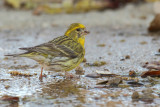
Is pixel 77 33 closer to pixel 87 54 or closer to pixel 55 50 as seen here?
pixel 55 50

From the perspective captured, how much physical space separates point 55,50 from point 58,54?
0.07 metres

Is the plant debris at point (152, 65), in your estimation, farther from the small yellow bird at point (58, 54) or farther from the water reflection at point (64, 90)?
the water reflection at point (64, 90)

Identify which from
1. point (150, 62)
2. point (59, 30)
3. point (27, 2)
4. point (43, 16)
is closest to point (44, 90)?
point (150, 62)

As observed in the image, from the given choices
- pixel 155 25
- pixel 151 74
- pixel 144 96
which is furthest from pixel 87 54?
pixel 144 96

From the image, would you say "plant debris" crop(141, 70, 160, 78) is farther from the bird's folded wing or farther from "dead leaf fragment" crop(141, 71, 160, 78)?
the bird's folded wing

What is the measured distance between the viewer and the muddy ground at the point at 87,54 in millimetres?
3768

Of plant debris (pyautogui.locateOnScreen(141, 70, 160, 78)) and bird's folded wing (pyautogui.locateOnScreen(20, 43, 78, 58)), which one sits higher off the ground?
bird's folded wing (pyautogui.locateOnScreen(20, 43, 78, 58))

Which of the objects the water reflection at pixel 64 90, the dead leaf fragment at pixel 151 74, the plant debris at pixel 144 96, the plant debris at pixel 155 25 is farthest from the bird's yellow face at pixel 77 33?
the plant debris at pixel 155 25

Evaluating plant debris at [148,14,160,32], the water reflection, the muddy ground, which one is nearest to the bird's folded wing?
the muddy ground

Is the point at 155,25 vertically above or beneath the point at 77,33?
above

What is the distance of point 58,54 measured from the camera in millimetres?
4910

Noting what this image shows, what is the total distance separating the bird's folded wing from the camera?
4.71 meters

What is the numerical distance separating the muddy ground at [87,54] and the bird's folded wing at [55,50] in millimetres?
302

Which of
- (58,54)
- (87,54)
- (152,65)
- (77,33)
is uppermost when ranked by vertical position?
(77,33)
